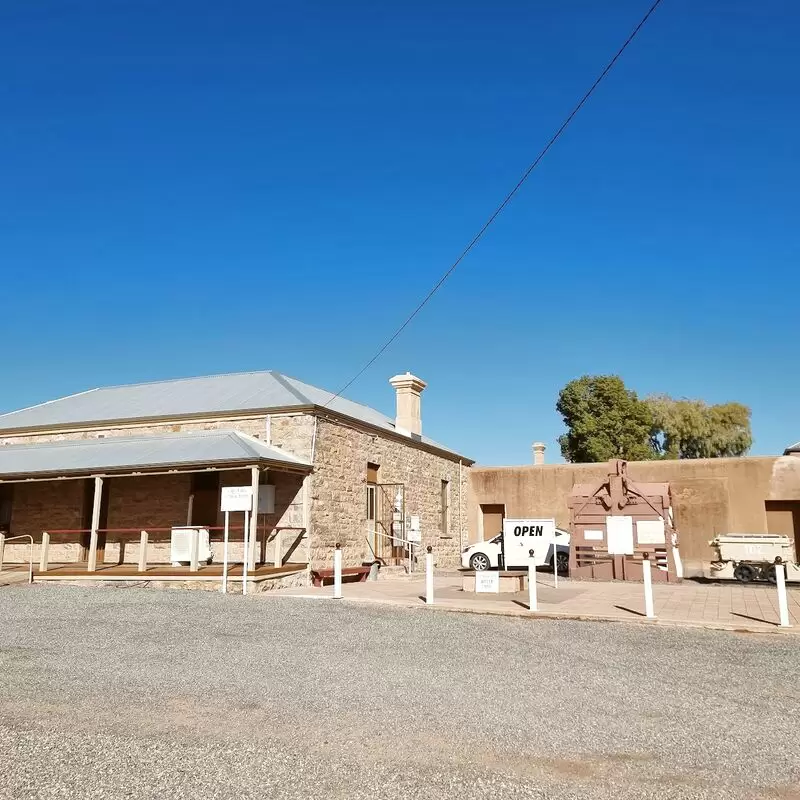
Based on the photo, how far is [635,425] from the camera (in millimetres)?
35438

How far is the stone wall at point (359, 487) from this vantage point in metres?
16.8

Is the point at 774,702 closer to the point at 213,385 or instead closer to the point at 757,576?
the point at 757,576

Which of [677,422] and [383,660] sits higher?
[677,422]

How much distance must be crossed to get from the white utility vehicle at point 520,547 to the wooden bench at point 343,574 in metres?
3.61

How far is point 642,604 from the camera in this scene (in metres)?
11.8

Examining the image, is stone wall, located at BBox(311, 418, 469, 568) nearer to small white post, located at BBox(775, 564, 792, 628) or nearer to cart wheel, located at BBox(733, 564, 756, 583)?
cart wheel, located at BBox(733, 564, 756, 583)

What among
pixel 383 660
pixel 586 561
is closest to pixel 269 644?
pixel 383 660

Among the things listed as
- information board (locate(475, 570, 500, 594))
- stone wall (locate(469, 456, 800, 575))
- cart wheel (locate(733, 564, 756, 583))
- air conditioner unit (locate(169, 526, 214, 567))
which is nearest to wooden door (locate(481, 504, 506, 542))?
stone wall (locate(469, 456, 800, 575))

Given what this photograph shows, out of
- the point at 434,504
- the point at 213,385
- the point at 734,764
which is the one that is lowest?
the point at 734,764

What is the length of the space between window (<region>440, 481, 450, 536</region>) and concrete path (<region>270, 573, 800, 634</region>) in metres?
7.51

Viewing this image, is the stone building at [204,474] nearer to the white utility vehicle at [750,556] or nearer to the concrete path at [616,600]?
the concrete path at [616,600]

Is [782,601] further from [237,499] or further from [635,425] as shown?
[635,425]

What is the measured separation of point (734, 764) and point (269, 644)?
5.64 metres

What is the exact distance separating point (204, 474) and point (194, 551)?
2.68 m
